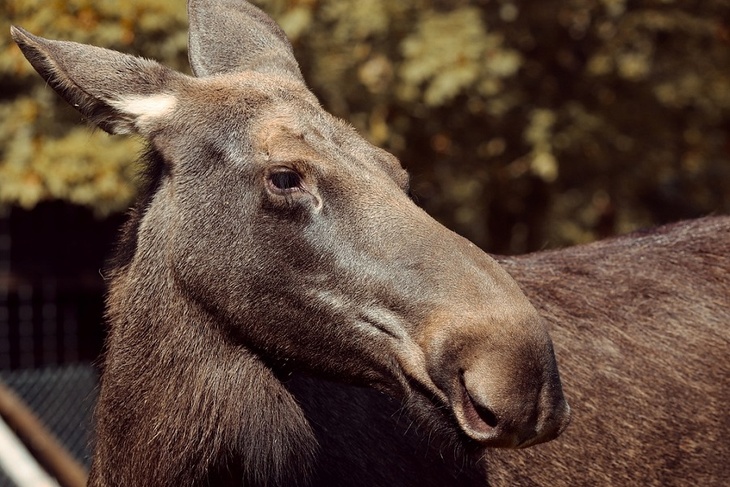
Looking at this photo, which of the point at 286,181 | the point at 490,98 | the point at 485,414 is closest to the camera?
the point at 485,414

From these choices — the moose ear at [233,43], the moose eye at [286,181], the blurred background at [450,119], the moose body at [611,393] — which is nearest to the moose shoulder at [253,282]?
the moose eye at [286,181]

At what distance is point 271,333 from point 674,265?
221 cm

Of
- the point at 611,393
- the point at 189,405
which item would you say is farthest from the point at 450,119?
the point at 189,405

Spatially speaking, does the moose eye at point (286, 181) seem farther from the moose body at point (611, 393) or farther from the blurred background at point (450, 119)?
the blurred background at point (450, 119)

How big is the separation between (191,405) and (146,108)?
1.16 m

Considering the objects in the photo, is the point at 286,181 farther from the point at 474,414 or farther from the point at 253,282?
the point at 474,414

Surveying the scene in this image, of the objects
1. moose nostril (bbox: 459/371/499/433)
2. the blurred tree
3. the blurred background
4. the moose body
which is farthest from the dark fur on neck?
the blurred tree

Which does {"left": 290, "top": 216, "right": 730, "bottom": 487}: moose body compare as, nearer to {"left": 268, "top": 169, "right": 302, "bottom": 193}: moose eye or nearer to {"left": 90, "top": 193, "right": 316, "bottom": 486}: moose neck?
{"left": 90, "top": 193, "right": 316, "bottom": 486}: moose neck

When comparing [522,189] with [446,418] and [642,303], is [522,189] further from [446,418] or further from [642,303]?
[446,418]

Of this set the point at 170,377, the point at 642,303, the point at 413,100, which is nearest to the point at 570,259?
the point at 642,303

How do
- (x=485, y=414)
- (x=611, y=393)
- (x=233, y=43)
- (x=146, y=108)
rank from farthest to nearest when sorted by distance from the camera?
(x=233, y=43) < (x=611, y=393) < (x=146, y=108) < (x=485, y=414)

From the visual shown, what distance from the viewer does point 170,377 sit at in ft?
12.9

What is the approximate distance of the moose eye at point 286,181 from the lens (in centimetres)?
374

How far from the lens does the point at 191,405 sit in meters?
3.89
